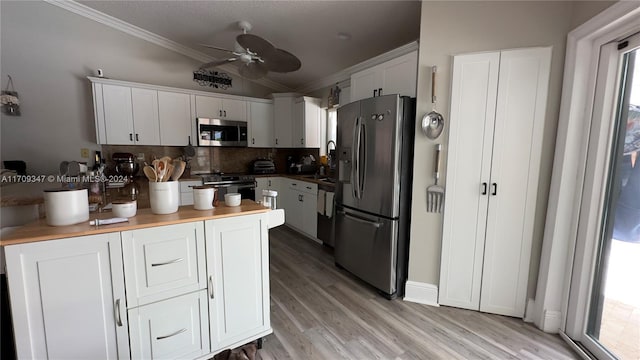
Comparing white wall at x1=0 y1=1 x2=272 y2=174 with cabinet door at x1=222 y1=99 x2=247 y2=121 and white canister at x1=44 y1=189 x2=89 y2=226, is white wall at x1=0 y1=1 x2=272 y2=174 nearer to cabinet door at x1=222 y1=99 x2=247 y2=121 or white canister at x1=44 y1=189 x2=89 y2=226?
cabinet door at x1=222 y1=99 x2=247 y2=121

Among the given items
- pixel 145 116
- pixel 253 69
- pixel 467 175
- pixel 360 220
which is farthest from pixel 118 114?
pixel 467 175

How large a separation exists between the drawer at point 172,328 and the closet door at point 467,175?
189cm

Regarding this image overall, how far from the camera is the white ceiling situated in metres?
2.62

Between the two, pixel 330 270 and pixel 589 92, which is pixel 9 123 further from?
pixel 589 92

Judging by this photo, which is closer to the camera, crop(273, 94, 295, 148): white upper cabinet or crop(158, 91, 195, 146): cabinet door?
crop(158, 91, 195, 146): cabinet door

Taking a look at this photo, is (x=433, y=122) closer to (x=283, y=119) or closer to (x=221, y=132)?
(x=283, y=119)

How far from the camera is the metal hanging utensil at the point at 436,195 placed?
213 centimetres

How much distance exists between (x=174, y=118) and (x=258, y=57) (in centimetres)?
214

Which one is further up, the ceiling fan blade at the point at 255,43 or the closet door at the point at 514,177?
the ceiling fan blade at the point at 255,43

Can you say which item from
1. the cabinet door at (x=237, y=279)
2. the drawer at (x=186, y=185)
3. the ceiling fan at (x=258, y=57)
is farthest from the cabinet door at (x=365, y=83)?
A: the drawer at (x=186, y=185)

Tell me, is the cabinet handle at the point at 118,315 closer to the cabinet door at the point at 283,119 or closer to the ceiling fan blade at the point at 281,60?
the ceiling fan blade at the point at 281,60

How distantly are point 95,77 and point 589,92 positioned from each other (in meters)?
5.09

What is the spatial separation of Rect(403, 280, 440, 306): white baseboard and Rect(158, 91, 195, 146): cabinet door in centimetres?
369

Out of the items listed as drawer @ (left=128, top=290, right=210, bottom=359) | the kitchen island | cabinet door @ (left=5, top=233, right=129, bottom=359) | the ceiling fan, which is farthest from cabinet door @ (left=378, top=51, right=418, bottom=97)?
cabinet door @ (left=5, top=233, right=129, bottom=359)
